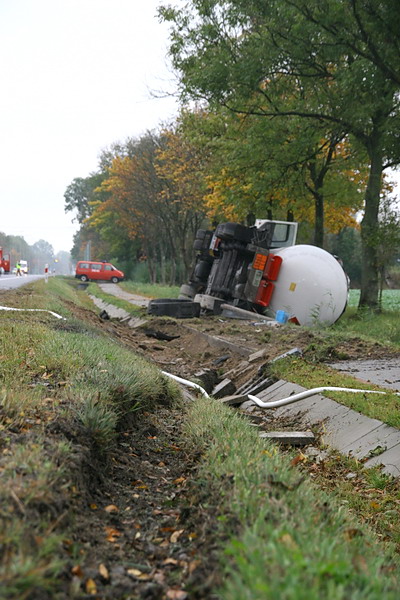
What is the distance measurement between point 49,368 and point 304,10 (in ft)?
41.6

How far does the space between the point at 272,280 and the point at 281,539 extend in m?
14.3

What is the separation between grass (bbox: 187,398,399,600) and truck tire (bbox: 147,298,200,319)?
13809 mm

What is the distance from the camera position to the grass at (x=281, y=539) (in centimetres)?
212

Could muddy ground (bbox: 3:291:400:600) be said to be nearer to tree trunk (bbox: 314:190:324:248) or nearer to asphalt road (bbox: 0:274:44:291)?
tree trunk (bbox: 314:190:324:248)

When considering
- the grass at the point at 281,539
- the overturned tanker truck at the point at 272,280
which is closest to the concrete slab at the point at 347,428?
the grass at the point at 281,539

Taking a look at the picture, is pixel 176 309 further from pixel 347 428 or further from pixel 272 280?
pixel 347 428

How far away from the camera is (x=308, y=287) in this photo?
16219mm

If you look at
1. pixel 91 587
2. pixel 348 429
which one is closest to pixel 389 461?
pixel 348 429

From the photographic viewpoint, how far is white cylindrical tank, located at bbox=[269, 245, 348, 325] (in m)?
16.2

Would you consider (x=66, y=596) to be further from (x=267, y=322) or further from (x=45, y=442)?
(x=267, y=322)

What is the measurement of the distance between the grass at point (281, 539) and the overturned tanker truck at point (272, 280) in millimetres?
12182

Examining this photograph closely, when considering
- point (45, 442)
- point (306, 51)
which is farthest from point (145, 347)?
point (45, 442)

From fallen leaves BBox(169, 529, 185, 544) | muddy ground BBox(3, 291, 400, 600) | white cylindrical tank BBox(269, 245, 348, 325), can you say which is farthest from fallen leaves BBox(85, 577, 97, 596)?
white cylindrical tank BBox(269, 245, 348, 325)

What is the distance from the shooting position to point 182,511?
3562 millimetres
